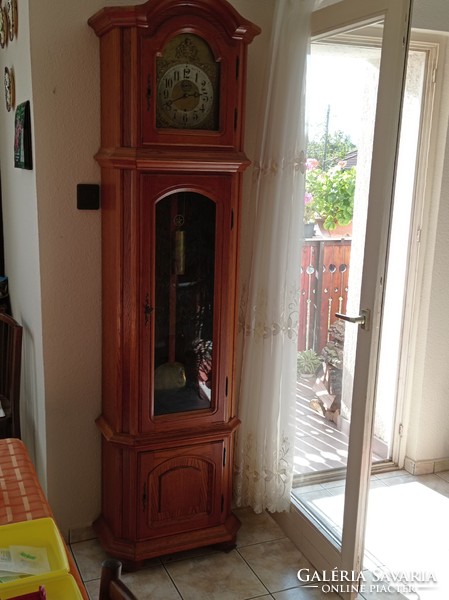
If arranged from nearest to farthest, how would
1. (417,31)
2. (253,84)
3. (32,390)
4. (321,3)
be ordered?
1. (321,3)
2. (253,84)
3. (32,390)
4. (417,31)

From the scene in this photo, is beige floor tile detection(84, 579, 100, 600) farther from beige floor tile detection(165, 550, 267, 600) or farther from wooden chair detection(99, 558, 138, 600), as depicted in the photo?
wooden chair detection(99, 558, 138, 600)

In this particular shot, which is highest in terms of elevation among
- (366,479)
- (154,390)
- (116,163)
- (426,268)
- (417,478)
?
(116,163)

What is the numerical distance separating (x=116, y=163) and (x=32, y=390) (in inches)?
41.0

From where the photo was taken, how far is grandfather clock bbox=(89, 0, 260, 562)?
1977mm

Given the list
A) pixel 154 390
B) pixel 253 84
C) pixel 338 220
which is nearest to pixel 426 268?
pixel 338 220

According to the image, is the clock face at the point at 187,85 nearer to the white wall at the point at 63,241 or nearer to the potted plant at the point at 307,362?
the white wall at the point at 63,241

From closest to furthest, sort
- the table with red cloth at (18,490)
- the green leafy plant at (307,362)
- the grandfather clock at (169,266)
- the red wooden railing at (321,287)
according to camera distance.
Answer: the table with red cloth at (18,490) → the grandfather clock at (169,266) → the red wooden railing at (321,287) → the green leafy plant at (307,362)

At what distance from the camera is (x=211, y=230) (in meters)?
2.17

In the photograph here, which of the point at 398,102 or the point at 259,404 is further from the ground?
the point at 398,102

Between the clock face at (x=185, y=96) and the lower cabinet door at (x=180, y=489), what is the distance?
1137 mm

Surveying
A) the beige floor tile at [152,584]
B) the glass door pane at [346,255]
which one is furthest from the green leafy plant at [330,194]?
the beige floor tile at [152,584]

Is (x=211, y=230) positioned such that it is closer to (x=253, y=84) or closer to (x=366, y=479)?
(x=253, y=84)

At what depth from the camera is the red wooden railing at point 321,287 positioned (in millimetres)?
2201

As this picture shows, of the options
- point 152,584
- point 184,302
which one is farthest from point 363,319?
point 152,584
